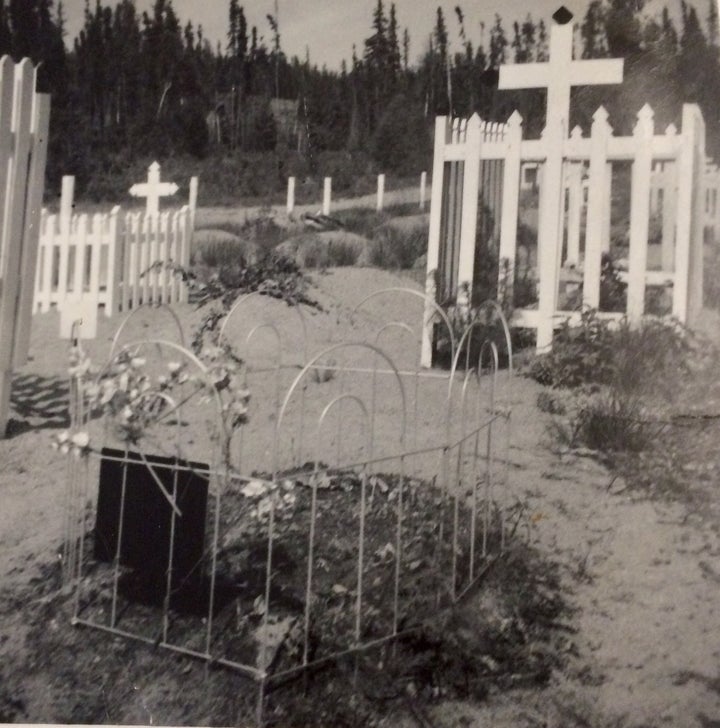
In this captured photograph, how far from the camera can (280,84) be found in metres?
1.75

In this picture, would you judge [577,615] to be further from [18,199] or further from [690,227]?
[18,199]

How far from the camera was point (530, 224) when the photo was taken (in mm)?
1961

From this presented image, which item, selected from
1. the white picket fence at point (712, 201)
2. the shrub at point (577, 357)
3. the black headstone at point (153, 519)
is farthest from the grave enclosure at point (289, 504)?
the white picket fence at point (712, 201)

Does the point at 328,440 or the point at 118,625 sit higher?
the point at 328,440

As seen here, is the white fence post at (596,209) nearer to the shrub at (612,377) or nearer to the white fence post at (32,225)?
the shrub at (612,377)

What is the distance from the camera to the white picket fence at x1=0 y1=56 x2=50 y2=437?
186cm

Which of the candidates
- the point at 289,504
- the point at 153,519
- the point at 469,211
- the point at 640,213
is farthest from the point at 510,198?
the point at 153,519

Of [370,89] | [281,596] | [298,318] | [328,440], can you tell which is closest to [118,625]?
[281,596]

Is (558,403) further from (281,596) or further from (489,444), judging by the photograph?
(281,596)

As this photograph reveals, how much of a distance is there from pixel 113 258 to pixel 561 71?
1203 millimetres

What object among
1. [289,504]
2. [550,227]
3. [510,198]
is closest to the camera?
[289,504]

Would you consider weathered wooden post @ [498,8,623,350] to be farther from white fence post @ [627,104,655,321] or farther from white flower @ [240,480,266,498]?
white flower @ [240,480,266,498]

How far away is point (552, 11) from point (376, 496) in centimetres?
111

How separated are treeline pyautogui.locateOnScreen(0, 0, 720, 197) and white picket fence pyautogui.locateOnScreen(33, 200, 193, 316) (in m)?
0.17
